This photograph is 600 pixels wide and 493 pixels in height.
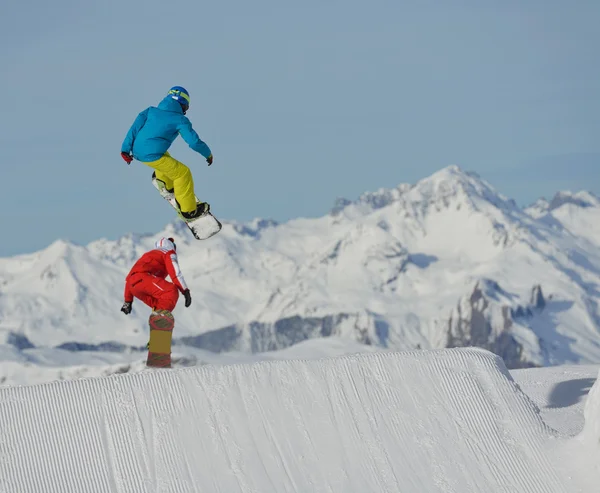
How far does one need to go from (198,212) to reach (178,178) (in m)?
0.96

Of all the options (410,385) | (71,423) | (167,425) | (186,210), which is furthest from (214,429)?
(186,210)

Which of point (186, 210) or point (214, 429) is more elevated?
point (186, 210)

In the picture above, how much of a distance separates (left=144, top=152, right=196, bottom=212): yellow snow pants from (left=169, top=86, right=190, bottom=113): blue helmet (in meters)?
0.92

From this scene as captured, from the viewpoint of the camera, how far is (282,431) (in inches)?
672

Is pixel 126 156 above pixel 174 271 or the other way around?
above

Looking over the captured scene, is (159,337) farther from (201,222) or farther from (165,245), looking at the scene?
(201,222)

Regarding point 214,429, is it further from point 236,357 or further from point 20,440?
point 236,357

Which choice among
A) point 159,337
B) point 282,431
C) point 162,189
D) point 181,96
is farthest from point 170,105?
point 282,431

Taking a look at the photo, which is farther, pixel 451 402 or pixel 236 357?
pixel 236 357

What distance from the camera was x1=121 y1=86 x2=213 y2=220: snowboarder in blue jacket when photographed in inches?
760

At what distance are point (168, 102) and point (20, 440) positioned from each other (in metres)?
6.39

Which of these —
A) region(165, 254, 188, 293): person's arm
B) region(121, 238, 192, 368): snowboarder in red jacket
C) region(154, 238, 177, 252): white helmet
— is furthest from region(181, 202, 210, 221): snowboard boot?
region(165, 254, 188, 293): person's arm

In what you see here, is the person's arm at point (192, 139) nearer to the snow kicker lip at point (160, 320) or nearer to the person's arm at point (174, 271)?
the person's arm at point (174, 271)

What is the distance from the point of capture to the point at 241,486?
1606cm
